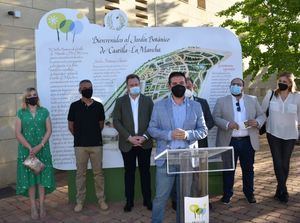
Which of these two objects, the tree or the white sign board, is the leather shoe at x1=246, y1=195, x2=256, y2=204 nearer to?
the white sign board

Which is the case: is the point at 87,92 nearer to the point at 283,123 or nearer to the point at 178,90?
the point at 178,90

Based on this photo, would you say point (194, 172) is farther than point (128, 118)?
No

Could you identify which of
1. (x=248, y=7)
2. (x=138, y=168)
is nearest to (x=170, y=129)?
(x=138, y=168)

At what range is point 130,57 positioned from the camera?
5867 mm

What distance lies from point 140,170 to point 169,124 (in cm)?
152

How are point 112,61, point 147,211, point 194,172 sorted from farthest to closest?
point 112,61
point 147,211
point 194,172

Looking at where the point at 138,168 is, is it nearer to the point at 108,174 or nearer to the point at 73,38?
the point at 108,174

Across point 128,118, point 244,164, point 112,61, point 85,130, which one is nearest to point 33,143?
point 85,130

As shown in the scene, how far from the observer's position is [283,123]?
5543 millimetres

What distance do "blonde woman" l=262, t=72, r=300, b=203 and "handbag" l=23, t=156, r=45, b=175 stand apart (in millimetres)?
3312

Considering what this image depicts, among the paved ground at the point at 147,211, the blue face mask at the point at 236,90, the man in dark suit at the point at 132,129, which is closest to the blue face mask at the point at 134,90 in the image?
the man in dark suit at the point at 132,129

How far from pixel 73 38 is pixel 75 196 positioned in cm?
239

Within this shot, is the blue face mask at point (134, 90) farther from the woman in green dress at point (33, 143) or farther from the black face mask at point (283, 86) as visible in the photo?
the black face mask at point (283, 86)

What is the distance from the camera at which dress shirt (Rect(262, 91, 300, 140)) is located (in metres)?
5.52
